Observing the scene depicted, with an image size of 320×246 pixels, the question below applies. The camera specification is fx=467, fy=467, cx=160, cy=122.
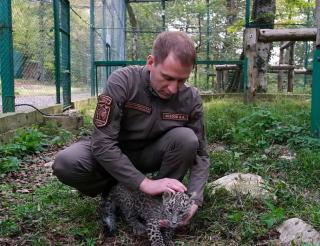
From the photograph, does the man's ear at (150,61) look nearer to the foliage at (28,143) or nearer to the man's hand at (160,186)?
the man's hand at (160,186)

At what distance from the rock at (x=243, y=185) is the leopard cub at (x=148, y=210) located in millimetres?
676

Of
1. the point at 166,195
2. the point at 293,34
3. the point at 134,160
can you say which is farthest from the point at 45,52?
the point at 166,195

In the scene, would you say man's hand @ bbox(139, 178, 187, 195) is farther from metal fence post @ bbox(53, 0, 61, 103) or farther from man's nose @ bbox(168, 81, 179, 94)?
metal fence post @ bbox(53, 0, 61, 103)

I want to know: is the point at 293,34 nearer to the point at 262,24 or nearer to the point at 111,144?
the point at 262,24

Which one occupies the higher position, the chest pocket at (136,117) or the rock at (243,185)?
the chest pocket at (136,117)

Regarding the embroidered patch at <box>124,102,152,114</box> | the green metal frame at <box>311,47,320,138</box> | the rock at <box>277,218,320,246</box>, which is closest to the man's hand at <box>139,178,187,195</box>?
the embroidered patch at <box>124,102,152,114</box>

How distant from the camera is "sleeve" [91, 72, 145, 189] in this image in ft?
9.05

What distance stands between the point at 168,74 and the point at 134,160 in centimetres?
81

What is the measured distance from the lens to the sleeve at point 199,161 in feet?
9.80

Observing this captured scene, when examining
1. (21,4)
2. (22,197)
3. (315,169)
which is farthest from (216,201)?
(21,4)

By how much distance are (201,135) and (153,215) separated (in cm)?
66

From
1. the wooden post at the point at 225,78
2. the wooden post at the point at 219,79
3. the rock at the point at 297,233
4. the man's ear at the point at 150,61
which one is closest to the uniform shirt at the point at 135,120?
the man's ear at the point at 150,61

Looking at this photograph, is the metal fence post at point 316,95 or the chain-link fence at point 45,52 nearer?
the metal fence post at point 316,95

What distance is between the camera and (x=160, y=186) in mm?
2684
